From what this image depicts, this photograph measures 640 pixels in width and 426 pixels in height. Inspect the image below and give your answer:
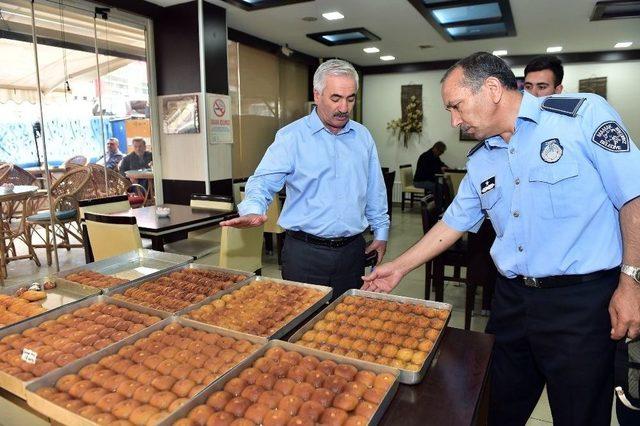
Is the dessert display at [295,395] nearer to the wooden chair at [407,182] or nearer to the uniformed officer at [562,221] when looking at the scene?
the uniformed officer at [562,221]

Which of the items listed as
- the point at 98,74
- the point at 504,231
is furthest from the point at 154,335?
the point at 98,74

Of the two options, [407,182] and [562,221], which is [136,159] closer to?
[407,182]

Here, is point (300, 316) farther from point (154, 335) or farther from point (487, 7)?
point (487, 7)

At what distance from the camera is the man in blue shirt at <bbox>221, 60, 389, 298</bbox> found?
206 centimetres

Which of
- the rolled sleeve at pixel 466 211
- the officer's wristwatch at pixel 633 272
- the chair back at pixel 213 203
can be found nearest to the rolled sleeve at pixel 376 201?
the rolled sleeve at pixel 466 211

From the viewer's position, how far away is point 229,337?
1.29 metres

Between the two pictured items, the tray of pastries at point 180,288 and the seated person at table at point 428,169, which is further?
the seated person at table at point 428,169

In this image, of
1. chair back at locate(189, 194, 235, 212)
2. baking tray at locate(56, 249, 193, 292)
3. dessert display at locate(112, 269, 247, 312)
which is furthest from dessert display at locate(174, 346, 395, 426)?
chair back at locate(189, 194, 235, 212)

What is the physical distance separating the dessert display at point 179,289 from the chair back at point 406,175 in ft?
23.3

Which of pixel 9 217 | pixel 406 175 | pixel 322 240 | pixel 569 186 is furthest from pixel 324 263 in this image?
pixel 406 175

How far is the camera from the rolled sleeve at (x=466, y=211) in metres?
1.64

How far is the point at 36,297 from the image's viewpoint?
165 cm

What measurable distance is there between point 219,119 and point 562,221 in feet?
15.1

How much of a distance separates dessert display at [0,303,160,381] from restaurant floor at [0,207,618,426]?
136 millimetres
